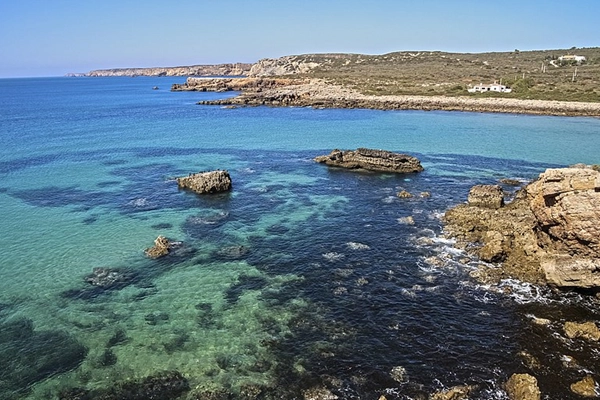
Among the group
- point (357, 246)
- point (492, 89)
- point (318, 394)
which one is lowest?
point (318, 394)

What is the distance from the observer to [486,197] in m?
37.8

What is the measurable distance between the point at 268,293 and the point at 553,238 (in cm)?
1800

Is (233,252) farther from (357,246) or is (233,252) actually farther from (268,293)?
(357,246)

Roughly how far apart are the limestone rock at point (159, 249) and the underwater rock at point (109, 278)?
2473 millimetres

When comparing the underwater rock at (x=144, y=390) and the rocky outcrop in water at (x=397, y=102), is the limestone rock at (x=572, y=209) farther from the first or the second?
the rocky outcrop in water at (x=397, y=102)

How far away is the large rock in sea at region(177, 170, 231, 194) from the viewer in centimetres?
4425

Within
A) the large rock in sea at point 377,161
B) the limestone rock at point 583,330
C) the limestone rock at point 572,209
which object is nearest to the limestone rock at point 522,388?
the limestone rock at point 583,330

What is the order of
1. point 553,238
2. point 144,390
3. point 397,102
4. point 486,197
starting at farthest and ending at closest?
point 397,102
point 486,197
point 553,238
point 144,390

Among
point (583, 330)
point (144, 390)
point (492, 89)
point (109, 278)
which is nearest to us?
point (144, 390)

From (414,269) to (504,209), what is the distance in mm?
13623

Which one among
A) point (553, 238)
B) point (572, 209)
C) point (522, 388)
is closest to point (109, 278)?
point (522, 388)

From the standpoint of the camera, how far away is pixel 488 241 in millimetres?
30219

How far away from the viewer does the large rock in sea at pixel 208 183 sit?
4425 centimetres

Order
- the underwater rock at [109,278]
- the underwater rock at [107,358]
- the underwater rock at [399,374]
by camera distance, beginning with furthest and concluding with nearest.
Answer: the underwater rock at [109,278] < the underwater rock at [107,358] < the underwater rock at [399,374]
